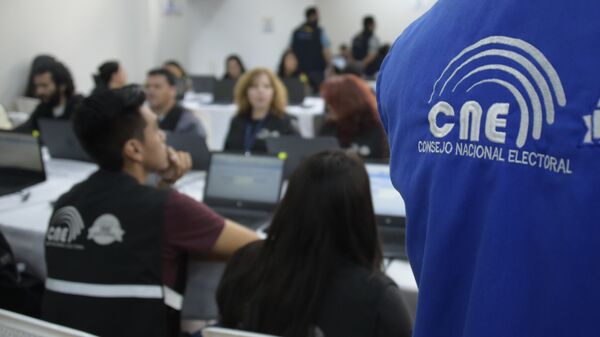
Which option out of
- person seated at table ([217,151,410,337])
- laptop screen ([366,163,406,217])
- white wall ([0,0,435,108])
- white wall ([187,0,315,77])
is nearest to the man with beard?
white wall ([0,0,435,108])

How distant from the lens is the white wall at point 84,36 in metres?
5.90

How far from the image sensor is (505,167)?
1.77 feet

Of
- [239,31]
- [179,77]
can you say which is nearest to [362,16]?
[239,31]

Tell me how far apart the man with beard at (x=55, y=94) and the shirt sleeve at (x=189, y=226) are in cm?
279

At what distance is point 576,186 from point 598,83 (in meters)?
0.08

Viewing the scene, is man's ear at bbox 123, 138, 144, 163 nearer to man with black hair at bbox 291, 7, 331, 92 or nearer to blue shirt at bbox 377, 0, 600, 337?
blue shirt at bbox 377, 0, 600, 337

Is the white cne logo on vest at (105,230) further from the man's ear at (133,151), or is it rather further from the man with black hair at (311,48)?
the man with black hair at (311,48)

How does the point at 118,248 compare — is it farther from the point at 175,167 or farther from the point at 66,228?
the point at 175,167

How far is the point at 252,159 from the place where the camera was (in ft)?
8.66

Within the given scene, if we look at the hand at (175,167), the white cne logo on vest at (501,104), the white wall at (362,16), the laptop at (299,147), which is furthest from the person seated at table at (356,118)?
the white wall at (362,16)

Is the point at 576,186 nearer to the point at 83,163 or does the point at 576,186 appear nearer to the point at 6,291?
the point at 6,291

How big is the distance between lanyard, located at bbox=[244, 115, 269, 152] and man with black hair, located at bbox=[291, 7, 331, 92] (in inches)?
205

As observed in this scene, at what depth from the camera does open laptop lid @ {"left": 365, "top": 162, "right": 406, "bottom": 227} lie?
89.6 inches

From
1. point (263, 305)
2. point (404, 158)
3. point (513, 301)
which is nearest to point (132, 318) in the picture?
point (263, 305)
